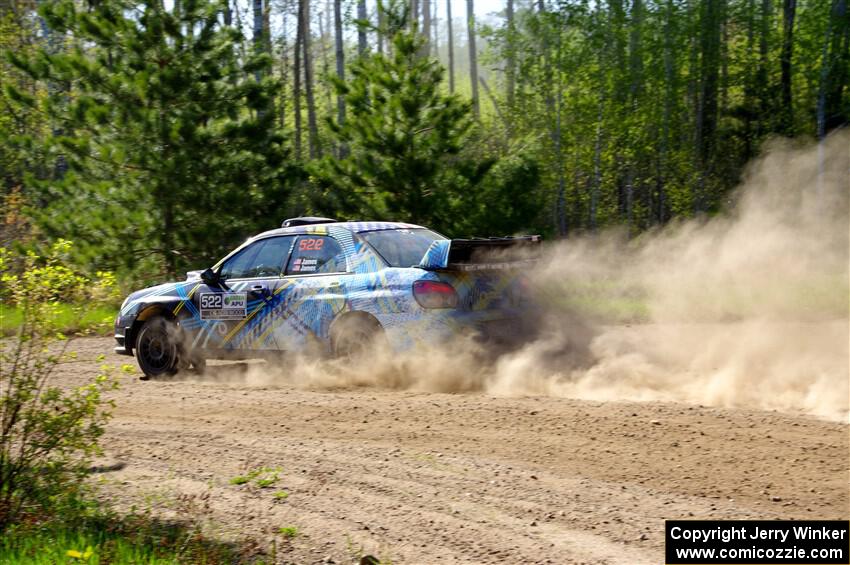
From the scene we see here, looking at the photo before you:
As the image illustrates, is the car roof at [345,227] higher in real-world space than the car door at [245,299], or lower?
higher

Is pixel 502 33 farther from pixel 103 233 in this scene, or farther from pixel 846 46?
pixel 103 233

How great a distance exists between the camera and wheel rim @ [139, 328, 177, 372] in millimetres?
A: 10711

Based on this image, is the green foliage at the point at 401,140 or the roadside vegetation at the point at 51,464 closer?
the roadside vegetation at the point at 51,464

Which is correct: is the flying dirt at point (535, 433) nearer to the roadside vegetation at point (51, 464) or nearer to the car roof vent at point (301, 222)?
the roadside vegetation at point (51, 464)

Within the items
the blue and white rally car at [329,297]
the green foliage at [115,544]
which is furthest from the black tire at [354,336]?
the green foliage at [115,544]

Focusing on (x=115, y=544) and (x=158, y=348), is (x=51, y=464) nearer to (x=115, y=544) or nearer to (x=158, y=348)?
(x=115, y=544)

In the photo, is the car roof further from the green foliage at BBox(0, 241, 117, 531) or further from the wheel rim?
the green foliage at BBox(0, 241, 117, 531)

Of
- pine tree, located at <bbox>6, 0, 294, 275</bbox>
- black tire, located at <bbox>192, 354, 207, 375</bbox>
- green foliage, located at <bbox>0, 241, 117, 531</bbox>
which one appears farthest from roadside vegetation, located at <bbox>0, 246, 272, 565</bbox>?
pine tree, located at <bbox>6, 0, 294, 275</bbox>

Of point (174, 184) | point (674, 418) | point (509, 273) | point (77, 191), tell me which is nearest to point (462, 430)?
point (674, 418)

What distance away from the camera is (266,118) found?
1884cm

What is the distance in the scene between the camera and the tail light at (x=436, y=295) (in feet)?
28.8

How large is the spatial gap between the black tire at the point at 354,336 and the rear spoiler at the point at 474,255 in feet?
2.73

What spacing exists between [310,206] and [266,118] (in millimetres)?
2072

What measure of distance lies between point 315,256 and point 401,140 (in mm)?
8336
